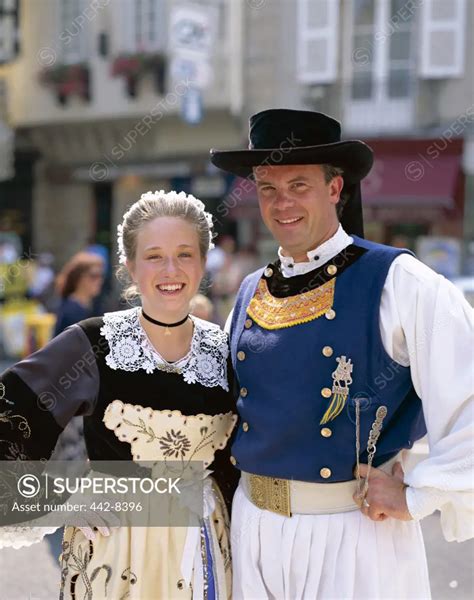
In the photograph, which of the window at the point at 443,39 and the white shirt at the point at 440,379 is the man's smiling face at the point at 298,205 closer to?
the white shirt at the point at 440,379

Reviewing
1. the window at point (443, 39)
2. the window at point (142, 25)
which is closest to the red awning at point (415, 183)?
the window at point (443, 39)

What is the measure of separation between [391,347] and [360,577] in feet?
2.04

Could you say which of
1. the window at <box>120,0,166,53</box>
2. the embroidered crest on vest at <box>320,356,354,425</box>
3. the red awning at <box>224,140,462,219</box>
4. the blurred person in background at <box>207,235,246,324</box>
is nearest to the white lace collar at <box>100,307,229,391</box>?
the embroidered crest on vest at <box>320,356,354,425</box>

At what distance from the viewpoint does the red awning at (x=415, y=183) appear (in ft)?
38.4

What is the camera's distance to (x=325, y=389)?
82.9 inches

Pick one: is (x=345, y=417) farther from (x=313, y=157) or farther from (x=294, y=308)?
(x=313, y=157)

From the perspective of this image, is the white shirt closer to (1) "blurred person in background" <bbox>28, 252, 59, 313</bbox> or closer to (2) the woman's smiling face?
(2) the woman's smiling face

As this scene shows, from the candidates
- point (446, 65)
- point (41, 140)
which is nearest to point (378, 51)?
point (446, 65)

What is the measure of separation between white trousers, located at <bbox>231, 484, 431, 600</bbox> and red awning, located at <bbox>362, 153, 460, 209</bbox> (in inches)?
387

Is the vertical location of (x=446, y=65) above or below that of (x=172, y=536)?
above

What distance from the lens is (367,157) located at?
7.72 feet

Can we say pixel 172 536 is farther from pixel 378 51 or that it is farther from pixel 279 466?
pixel 378 51

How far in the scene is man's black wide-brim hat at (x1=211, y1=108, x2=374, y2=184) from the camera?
2.22 meters

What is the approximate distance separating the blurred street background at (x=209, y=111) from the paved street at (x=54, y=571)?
17.6 feet
